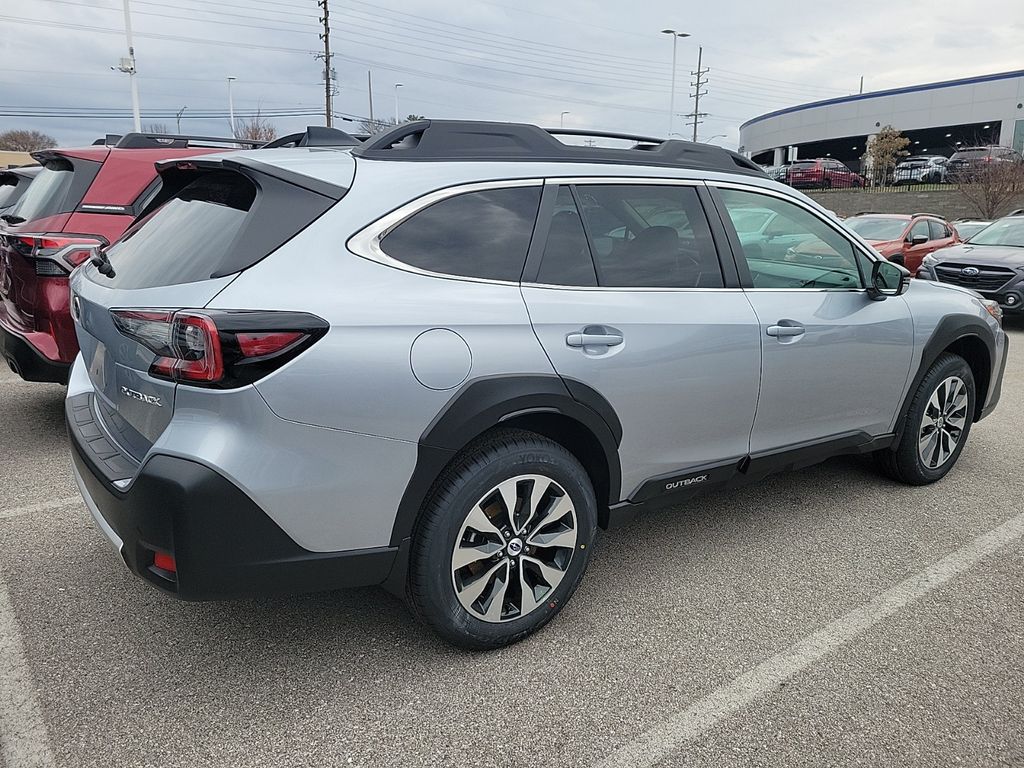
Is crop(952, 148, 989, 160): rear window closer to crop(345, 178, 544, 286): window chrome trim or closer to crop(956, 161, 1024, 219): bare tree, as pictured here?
crop(956, 161, 1024, 219): bare tree

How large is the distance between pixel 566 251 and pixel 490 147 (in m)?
0.47

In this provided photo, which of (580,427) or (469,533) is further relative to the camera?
(580,427)

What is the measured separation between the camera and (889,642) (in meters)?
2.84

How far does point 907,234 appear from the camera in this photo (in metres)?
13.1

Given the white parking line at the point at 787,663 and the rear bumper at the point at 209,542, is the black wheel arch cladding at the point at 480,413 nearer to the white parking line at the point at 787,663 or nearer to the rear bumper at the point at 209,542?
the rear bumper at the point at 209,542

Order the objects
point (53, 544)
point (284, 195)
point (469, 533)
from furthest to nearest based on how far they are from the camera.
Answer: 1. point (53, 544)
2. point (469, 533)
3. point (284, 195)

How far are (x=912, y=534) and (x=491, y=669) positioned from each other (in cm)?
232

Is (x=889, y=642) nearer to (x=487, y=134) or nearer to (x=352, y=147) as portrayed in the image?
(x=487, y=134)

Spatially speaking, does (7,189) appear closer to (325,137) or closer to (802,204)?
(325,137)

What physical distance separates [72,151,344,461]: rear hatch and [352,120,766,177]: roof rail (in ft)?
1.27

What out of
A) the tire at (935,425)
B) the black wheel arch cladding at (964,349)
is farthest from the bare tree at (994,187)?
the tire at (935,425)

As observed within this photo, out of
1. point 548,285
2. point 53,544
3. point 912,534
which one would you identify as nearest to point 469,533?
point 548,285

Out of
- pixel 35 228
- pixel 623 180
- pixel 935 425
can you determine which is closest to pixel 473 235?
pixel 623 180

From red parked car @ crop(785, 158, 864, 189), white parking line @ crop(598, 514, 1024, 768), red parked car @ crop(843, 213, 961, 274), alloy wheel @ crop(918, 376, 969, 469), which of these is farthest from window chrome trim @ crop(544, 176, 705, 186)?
red parked car @ crop(785, 158, 864, 189)
